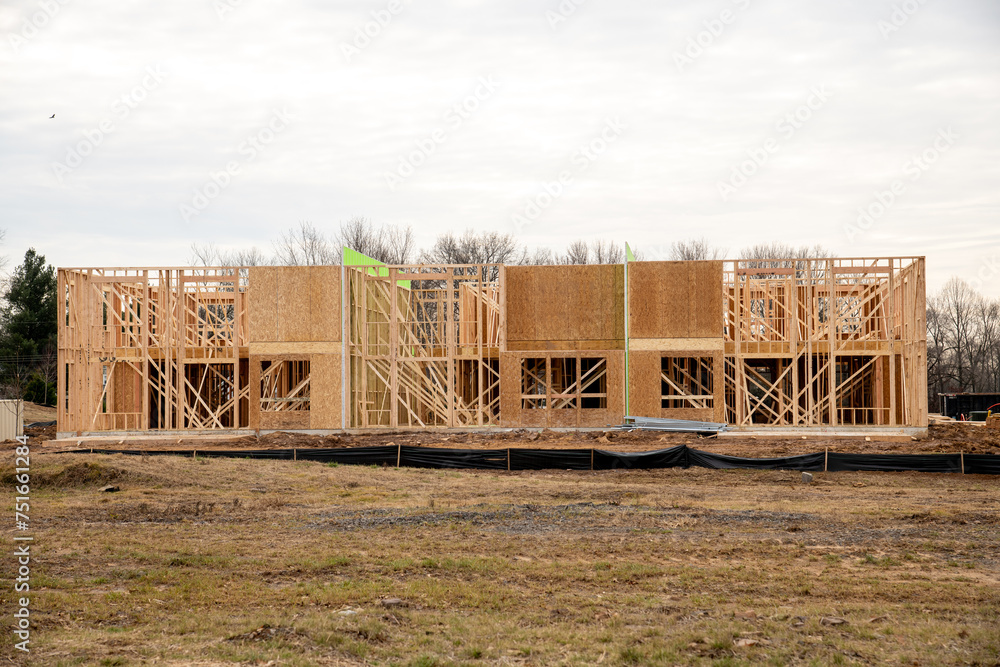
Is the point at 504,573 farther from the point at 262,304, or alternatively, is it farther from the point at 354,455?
the point at 262,304

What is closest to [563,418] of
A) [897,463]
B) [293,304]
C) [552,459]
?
[552,459]

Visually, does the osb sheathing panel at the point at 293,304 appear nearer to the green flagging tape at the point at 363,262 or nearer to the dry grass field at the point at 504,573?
the green flagging tape at the point at 363,262

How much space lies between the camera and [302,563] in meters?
10.5

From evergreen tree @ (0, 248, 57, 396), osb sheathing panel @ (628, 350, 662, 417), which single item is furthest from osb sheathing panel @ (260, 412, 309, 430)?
A: evergreen tree @ (0, 248, 57, 396)

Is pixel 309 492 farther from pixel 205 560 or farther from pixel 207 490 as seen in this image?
pixel 205 560

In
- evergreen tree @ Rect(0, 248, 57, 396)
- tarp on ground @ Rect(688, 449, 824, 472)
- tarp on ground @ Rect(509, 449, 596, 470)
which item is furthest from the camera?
evergreen tree @ Rect(0, 248, 57, 396)

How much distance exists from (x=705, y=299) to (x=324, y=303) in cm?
1136

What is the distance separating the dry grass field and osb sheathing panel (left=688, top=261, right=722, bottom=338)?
8948mm

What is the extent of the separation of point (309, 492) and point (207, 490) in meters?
1.92

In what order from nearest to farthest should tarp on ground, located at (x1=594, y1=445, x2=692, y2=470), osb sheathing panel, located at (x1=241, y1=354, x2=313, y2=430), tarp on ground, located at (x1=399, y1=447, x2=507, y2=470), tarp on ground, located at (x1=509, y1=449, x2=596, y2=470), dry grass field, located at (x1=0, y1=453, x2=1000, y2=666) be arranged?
dry grass field, located at (x1=0, y1=453, x2=1000, y2=666), tarp on ground, located at (x1=594, y1=445, x2=692, y2=470), tarp on ground, located at (x1=509, y1=449, x2=596, y2=470), tarp on ground, located at (x1=399, y1=447, x2=507, y2=470), osb sheathing panel, located at (x1=241, y1=354, x2=313, y2=430)

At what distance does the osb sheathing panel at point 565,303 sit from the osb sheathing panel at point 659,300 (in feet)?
1.92

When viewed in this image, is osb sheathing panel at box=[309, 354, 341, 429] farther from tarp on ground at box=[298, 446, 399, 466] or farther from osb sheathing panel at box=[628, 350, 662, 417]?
osb sheathing panel at box=[628, 350, 662, 417]

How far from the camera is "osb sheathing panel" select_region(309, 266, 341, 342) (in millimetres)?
26391

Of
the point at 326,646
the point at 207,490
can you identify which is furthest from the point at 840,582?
the point at 207,490
